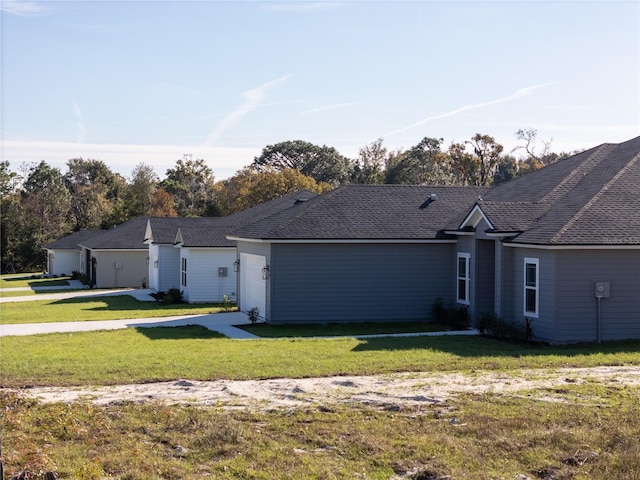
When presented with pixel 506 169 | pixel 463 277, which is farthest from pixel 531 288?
pixel 506 169

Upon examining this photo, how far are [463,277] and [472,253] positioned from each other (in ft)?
4.61

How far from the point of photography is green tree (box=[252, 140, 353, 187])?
275ft

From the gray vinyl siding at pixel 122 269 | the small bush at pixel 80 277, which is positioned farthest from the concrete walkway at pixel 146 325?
the small bush at pixel 80 277

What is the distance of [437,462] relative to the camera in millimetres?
8164

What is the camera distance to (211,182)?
3472 inches

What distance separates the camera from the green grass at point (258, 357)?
46.0 ft

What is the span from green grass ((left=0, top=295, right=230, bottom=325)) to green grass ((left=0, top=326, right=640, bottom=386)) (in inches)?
269

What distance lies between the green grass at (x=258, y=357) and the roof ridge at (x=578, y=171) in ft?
17.7

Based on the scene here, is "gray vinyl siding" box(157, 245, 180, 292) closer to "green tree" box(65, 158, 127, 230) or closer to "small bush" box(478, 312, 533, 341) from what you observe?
"small bush" box(478, 312, 533, 341)

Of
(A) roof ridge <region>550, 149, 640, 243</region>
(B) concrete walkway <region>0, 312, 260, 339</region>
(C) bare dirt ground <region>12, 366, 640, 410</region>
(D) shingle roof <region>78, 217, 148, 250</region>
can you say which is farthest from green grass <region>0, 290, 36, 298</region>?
(A) roof ridge <region>550, 149, 640, 243</region>

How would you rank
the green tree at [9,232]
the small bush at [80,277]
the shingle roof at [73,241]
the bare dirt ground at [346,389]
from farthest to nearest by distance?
the green tree at [9,232] → the shingle roof at [73,241] → the small bush at [80,277] → the bare dirt ground at [346,389]

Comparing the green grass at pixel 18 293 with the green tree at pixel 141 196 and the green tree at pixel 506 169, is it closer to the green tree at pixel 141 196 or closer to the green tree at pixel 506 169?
the green tree at pixel 141 196

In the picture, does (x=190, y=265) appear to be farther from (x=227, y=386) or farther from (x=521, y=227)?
(x=227, y=386)

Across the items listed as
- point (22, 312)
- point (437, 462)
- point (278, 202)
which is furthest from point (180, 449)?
point (278, 202)
